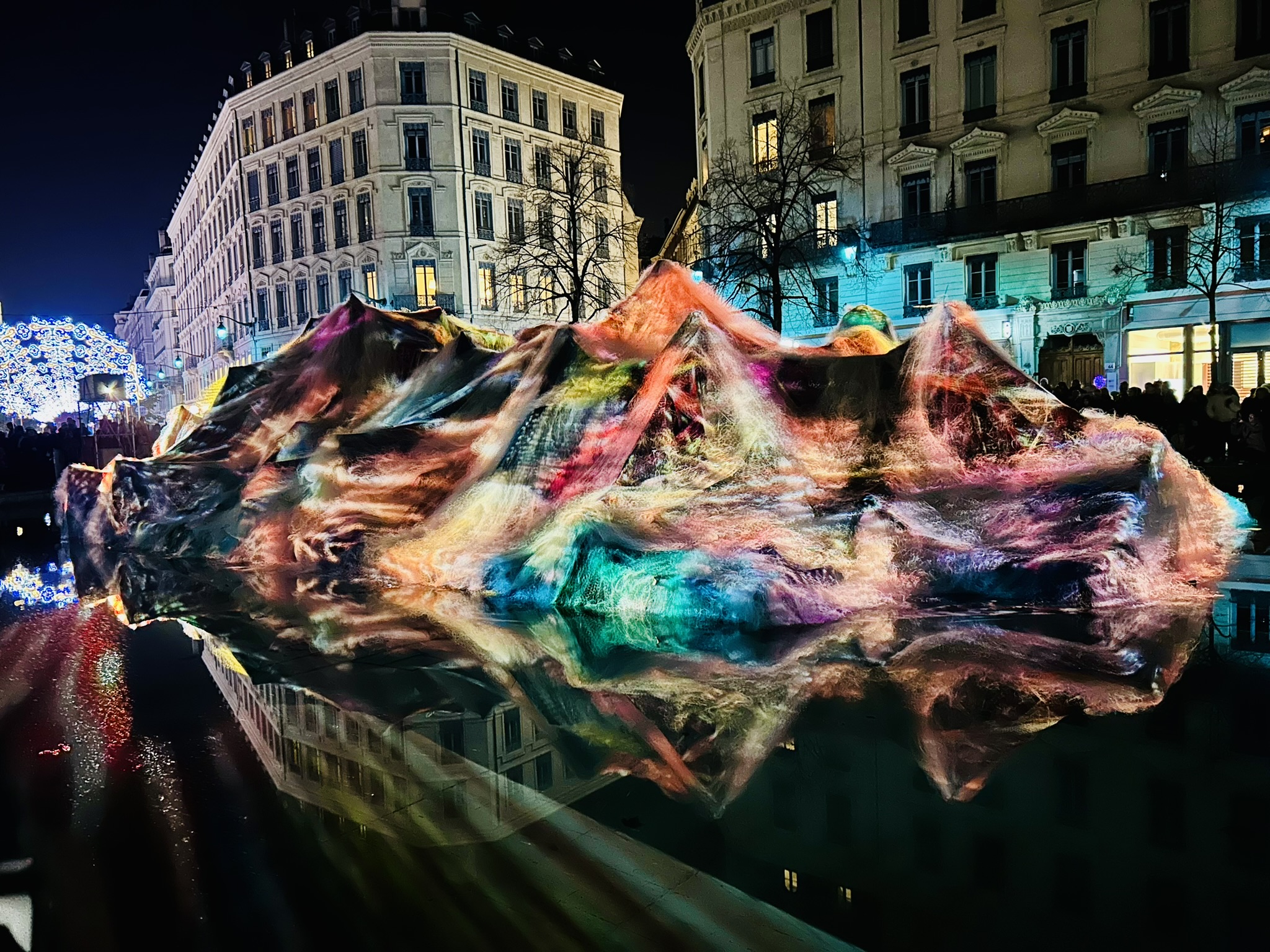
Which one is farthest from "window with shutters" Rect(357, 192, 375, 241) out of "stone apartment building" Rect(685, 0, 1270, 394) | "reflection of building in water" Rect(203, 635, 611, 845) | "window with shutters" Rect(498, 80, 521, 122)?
"reflection of building in water" Rect(203, 635, 611, 845)

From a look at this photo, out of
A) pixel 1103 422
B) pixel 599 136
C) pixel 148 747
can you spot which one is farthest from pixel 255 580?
pixel 599 136

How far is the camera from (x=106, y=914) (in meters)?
2.39

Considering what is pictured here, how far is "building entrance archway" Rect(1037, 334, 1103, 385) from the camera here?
931 inches

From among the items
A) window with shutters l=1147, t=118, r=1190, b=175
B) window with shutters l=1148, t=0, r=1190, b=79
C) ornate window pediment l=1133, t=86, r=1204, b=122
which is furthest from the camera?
window with shutters l=1147, t=118, r=1190, b=175

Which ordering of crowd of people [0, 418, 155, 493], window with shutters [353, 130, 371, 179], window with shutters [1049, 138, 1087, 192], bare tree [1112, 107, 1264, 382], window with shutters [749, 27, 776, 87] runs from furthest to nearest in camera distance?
1. window with shutters [353, 130, 371, 179]
2. window with shutters [749, 27, 776, 87]
3. window with shutters [1049, 138, 1087, 192]
4. bare tree [1112, 107, 1264, 382]
5. crowd of people [0, 418, 155, 493]

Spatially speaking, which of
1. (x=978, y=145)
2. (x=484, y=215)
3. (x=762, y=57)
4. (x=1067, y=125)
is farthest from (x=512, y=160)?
(x=1067, y=125)

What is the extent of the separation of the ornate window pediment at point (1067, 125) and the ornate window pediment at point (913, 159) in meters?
2.99

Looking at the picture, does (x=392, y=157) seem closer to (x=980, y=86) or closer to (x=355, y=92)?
(x=355, y=92)

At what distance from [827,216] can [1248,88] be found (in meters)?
11.4

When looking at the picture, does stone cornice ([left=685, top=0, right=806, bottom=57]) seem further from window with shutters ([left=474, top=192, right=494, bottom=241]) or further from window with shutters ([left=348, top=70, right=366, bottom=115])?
window with shutters ([left=348, top=70, right=366, bottom=115])

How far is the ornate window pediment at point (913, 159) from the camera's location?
26.1 m

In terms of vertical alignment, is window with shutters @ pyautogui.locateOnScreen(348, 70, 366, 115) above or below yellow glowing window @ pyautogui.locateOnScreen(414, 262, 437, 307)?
above

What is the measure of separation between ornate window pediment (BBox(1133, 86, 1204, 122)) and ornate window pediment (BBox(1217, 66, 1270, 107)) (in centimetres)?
59

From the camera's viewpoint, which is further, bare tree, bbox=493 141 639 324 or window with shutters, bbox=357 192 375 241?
window with shutters, bbox=357 192 375 241
